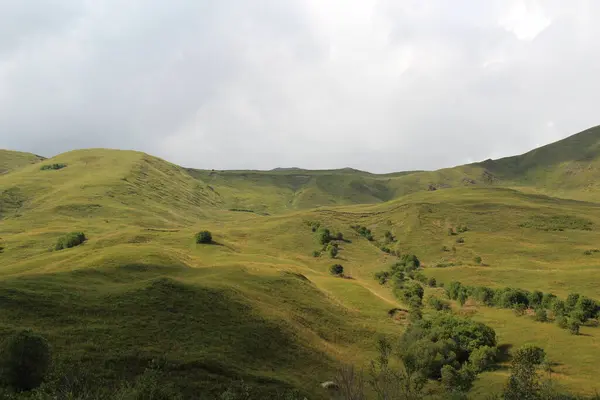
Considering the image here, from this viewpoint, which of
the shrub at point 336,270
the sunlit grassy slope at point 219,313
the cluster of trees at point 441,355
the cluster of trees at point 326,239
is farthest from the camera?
the cluster of trees at point 326,239

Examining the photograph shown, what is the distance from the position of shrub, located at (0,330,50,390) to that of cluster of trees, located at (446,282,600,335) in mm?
93616

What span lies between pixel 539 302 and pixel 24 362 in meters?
110

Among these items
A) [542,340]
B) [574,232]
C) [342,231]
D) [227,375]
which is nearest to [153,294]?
[227,375]

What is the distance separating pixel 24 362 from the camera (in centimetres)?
3759

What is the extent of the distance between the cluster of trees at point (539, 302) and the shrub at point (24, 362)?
9362 centimetres

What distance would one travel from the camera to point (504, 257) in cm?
16150

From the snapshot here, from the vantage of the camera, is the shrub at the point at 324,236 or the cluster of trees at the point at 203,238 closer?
the cluster of trees at the point at 203,238

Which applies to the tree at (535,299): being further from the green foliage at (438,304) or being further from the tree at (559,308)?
the green foliage at (438,304)

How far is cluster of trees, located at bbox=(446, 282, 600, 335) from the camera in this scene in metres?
92.3

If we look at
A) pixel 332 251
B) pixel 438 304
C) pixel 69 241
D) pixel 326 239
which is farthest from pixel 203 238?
pixel 438 304

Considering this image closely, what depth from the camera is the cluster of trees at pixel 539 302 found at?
9231 cm

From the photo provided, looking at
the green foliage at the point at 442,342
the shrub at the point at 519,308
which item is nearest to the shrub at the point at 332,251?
the shrub at the point at 519,308

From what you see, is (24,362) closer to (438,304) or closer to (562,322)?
(562,322)

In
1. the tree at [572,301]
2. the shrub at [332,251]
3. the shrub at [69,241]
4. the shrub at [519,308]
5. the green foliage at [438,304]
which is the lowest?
the green foliage at [438,304]
